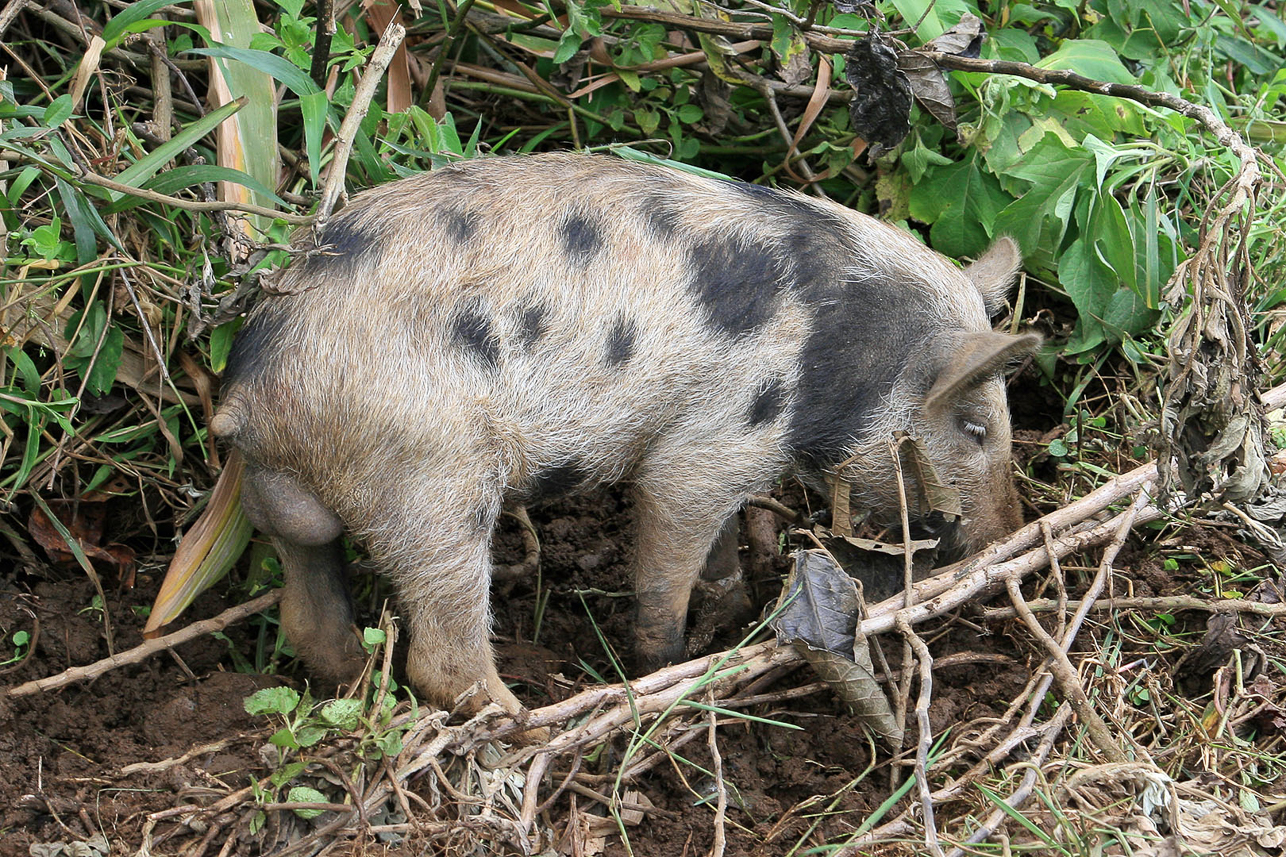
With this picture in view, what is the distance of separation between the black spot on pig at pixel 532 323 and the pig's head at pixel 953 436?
1164 millimetres

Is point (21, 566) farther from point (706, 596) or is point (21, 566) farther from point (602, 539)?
point (706, 596)

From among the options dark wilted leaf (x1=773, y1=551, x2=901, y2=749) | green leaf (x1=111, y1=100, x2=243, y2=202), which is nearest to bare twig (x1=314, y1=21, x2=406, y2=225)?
green leaf (x1=111, y1=100, x2=243, y2=202)

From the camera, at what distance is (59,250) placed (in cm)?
355

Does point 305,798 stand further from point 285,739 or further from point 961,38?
point 961,38

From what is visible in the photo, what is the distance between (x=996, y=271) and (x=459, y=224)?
204 centimetres

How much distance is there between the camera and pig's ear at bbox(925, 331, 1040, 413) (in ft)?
11.7

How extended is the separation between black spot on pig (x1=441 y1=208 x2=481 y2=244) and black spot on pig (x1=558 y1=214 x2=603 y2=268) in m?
0.27

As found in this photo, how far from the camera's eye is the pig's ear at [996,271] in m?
4.30

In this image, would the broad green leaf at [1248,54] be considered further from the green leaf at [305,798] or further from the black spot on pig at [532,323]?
the green leaf at [305,798]

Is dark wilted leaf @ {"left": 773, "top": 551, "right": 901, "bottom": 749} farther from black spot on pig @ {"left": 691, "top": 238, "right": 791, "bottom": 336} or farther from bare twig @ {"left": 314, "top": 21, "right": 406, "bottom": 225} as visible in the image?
bare twig @ {"left": 314, "top": 21, "right": 406, "bottom": 225}

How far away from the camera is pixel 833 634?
11.4 ft

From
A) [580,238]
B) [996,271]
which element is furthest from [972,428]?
[580,238]

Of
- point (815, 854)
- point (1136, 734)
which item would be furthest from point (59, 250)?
point (1136, 734)

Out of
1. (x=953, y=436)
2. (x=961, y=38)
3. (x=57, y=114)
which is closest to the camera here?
(x=57, y=114)
